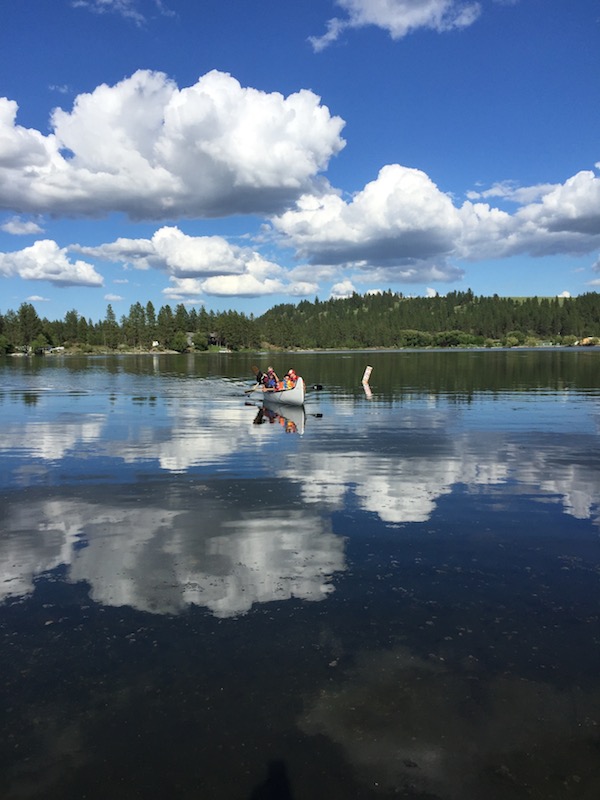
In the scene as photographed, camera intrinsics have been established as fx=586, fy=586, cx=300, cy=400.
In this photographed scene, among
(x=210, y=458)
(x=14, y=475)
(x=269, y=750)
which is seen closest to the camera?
(x=269, y=750)

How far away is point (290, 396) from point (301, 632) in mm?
34423

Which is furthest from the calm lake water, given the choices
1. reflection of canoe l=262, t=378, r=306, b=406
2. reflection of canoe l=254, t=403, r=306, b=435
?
reflection of canoe l=262, t=378, r=306, b=406

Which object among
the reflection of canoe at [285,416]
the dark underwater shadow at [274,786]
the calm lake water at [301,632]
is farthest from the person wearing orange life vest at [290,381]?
the dark underwater shadow at [274,786]

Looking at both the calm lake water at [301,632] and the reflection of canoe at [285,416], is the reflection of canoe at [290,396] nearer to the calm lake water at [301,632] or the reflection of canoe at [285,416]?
the reflection of canoe at [285,416]

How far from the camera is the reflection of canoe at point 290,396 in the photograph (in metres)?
43.0

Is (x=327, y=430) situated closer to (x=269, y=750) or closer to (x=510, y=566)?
(x=510, y=566)

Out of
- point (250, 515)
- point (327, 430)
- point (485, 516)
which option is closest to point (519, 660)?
point (485, 516)

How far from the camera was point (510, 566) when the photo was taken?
40.0ft

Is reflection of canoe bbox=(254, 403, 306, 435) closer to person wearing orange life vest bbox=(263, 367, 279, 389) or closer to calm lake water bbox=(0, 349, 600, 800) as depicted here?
person wearing orange life vest bbox=(263, 367, 279, 389)

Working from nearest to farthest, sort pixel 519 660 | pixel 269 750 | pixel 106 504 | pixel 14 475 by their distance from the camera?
pixel 269 750, pixel 519 660, pixel 106 504, pixel 14 475

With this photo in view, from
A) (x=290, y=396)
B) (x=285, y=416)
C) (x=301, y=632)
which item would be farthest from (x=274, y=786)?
(x=290, y=396)

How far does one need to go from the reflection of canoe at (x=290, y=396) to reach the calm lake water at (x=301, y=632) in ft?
70.2

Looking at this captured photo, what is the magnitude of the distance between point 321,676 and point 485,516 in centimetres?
878

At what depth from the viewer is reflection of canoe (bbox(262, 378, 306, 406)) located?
4300cm
